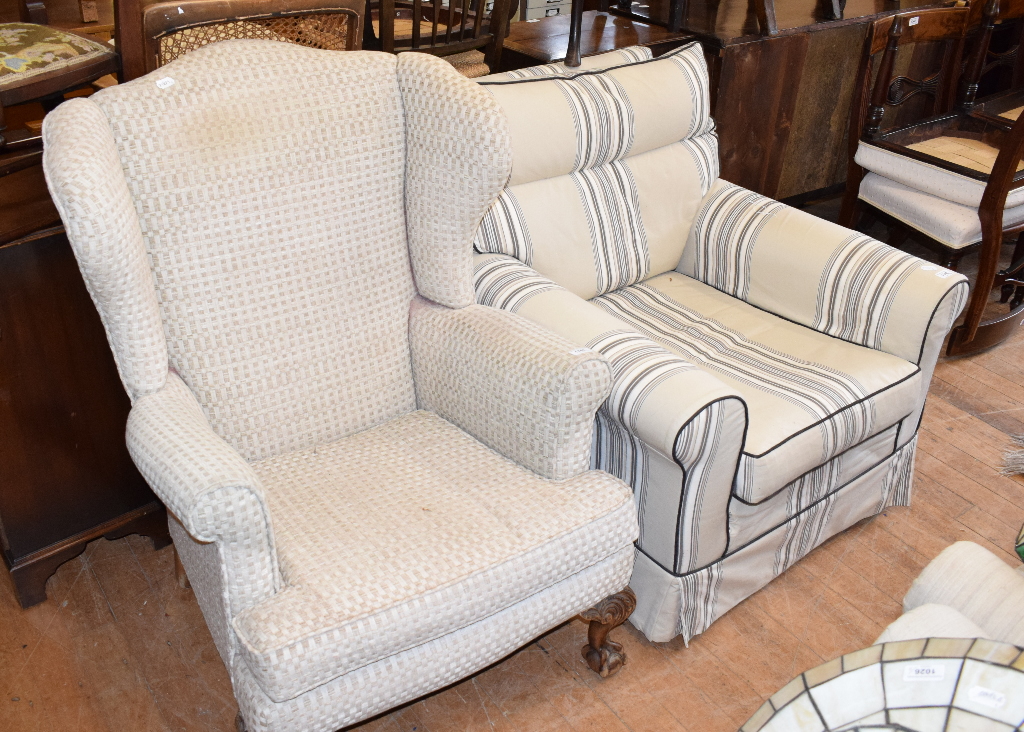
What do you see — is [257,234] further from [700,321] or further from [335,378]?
[700,321]

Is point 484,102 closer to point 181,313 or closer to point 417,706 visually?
point 181,313

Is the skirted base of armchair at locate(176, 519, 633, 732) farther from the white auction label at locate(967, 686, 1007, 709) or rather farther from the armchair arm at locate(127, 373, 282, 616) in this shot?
the white auction label at locate(967, 686, 1007, 709)

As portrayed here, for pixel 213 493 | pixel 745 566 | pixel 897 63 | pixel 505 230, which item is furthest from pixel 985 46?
pixel 213 493

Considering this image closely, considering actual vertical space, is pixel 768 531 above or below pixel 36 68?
below

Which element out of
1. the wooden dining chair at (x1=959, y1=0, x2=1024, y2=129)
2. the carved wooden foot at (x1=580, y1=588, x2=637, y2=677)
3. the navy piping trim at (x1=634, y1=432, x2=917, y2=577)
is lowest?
the carved wooden foot at (x1=580, y1=588, x2=637, y2=677)

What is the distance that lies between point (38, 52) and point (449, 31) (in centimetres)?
96

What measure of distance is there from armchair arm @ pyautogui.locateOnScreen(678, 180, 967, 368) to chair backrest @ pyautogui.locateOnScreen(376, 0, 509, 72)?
73 centimetres

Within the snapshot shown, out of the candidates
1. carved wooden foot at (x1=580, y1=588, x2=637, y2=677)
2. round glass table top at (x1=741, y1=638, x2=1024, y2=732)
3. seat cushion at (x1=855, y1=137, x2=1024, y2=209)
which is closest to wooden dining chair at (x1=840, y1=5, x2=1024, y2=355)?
seat cushion at (x1=855, y1=137, x2=1024, y2=209)

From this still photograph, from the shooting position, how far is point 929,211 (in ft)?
8.18

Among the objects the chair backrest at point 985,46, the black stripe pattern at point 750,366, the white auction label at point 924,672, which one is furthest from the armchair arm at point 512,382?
the chair backrest at point 985,46

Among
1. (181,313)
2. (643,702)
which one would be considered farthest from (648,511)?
(181,313)

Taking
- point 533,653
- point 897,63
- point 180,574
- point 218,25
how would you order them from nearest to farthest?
point 218,25 < point 533,653 < point 180,574 < point 897,63

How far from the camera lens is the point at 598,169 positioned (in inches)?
78.7

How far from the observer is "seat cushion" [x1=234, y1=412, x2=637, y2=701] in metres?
1.22
